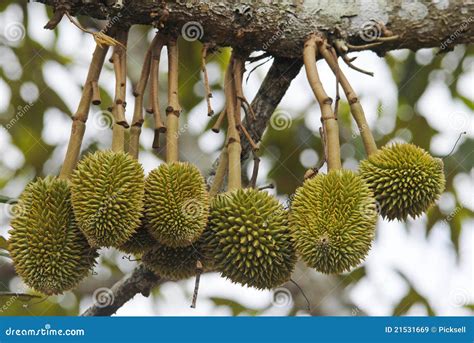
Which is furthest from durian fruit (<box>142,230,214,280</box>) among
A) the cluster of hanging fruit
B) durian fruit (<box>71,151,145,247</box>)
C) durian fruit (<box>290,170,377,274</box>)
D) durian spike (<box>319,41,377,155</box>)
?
durian spike (<box>319,41,377,155</box>)

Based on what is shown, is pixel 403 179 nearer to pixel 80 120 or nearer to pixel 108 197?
pixel 108 197

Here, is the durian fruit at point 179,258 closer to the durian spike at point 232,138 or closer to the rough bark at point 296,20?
the durian spike at point 232,138

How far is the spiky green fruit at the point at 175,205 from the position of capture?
73.7 inches

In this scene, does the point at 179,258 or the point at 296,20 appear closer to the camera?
the point at 179,258

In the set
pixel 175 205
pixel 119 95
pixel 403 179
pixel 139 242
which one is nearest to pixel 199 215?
pixel 175 205

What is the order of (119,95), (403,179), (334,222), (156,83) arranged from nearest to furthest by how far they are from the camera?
(334,222), (403,179), (119,95), (156,83)

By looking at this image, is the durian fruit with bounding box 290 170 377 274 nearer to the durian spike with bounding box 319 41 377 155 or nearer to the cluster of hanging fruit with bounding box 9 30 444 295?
the cluster of hanging fruit with bounding box 9 30 444 295

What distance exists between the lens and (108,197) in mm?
1850

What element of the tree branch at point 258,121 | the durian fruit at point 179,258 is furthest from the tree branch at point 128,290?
the durian fruit at point 179,258

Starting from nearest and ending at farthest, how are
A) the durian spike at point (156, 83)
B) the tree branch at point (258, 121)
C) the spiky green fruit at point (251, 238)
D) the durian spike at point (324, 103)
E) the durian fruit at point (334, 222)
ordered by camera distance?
the durian fruit at point (334, 222) → the spiky green fruit at point (251, 238) → the durian spike at point (324, 103) → the durian spike at point (156, 83) → the tree branch at point (258, 121)

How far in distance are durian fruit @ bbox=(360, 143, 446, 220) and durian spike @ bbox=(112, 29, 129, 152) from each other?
683 millimetres

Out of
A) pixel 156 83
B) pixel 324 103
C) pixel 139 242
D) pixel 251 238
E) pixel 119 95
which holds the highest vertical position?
pixel 324 103

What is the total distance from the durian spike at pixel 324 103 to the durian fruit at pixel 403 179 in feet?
0.28

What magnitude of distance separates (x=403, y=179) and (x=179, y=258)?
67cm
